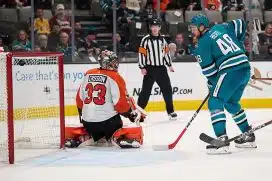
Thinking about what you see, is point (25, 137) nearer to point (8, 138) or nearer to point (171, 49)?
point (8, 138)

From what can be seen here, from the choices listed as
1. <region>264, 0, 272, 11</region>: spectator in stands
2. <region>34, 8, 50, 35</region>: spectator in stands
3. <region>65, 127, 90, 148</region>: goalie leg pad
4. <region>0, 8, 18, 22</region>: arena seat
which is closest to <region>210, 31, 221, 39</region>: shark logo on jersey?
<region>65, 127, 90, 148</region>: goalie leg pad

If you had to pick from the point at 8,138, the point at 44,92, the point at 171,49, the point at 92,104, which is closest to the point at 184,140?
the point at 92,104

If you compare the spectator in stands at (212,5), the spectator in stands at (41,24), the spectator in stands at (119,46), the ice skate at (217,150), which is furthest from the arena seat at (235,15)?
the ice skate at (217,150)

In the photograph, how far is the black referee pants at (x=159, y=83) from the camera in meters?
7.42

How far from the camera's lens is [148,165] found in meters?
4.34

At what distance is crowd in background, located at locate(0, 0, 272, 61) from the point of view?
8.52m

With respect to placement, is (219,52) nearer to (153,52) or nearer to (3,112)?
(3,112)

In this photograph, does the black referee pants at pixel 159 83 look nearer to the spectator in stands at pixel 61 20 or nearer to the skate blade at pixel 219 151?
the spectator in stands at pixel 61 20

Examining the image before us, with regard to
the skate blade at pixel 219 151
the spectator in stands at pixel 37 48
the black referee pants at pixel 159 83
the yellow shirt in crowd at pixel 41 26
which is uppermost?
the yellow shirt in crowd at pixel 41 26

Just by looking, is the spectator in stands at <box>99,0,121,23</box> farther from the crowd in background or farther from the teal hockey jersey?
the teal hockey jersey

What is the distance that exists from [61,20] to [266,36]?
10.3 feet

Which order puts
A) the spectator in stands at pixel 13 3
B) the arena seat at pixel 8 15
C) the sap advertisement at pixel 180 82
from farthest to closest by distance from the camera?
the spectator in stands at pixel 13 3 < the arena seat at pixel 8 15 < the sap advertisement at pixel 180 82

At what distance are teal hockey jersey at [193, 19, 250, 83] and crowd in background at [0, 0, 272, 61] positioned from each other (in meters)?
3.71

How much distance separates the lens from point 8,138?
4441 millimetres
